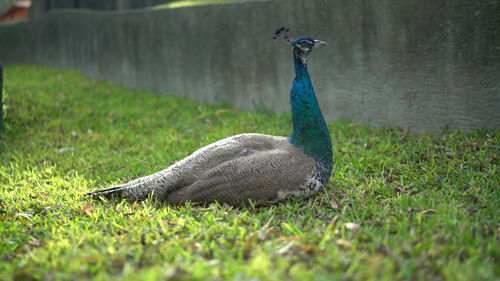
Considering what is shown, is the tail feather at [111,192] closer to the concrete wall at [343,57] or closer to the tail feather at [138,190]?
the tail feather at [138,190]

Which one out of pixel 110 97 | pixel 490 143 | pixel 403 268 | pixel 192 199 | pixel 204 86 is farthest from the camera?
pixel 110 97

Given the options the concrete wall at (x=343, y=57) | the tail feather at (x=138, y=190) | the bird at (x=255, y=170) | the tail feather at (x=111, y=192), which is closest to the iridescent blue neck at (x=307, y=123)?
the bird at (x=255, y=170)

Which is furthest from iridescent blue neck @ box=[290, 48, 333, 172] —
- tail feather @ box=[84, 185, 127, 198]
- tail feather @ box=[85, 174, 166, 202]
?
tail feather @ box=[84, 185, 127, 198]

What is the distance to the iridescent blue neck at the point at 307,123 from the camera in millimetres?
3400

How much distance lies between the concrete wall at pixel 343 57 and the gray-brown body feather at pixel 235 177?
199 centimetres

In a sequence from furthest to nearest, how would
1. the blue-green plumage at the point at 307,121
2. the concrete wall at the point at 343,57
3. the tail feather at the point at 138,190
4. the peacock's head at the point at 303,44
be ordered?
1. the concrete wall at the point at 343,57
2. the peacock's head at the point at 303,44
3. the blue-green plumage at the point at 307,121
4. the tail feather at the point at 138,190

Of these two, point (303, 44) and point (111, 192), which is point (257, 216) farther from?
point (303, 44)

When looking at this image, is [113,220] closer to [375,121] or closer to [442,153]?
[442,153]

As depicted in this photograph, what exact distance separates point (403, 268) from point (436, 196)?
51.3 inches

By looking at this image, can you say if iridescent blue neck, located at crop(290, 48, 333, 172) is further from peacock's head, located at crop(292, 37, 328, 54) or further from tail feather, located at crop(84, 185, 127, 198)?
tail feather, located at crop(84, 185, 127, 198)

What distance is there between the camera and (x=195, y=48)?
689 centimetres

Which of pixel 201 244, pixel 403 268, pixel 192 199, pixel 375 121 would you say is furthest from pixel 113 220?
pixel 375 121

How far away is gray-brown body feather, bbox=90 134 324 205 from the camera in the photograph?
124 inches

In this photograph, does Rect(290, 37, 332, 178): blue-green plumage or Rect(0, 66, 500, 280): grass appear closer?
Rect(0, 66, 500, 280): grass
